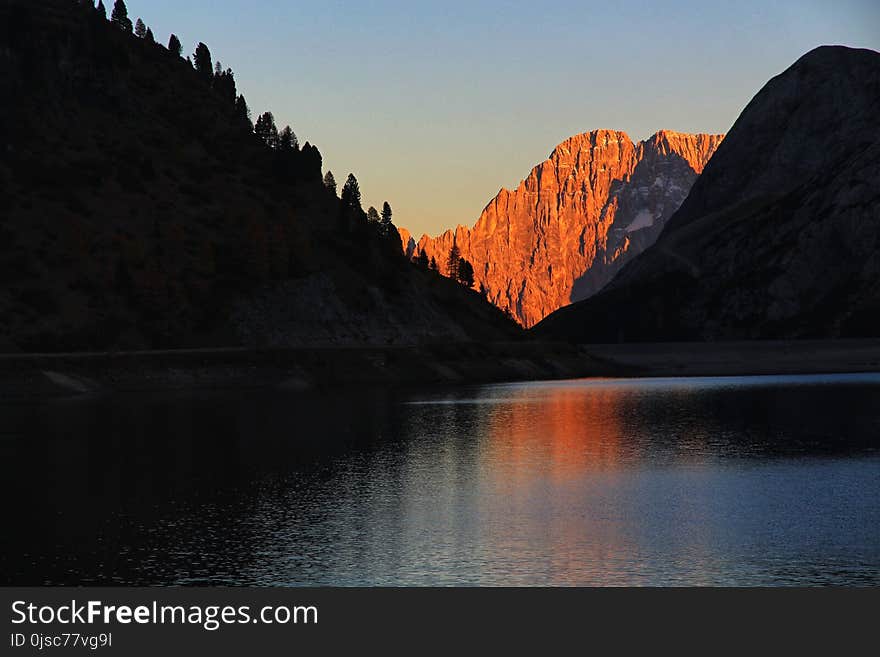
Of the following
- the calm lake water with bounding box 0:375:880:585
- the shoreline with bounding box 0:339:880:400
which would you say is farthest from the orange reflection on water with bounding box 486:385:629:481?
the shoreline with bounding box 0:339:880:400

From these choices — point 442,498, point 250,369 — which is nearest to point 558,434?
point 442,498

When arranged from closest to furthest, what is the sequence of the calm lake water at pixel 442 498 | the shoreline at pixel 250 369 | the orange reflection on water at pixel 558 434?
the calm lake water at pixel 442 498 → the orange reflection on water at pixel 558 434 → the shoreline at pixel 250 369

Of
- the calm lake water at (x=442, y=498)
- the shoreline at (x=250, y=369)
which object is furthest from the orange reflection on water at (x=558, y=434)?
the shoreline at (x=250, y=369)

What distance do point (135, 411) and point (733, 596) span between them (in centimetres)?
8649

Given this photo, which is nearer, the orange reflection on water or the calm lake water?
the calm lake water

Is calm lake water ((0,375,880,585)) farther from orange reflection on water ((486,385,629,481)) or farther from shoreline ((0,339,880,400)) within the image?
shoreline ((0,339,880,400))

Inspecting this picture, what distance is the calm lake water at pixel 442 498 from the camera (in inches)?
1614

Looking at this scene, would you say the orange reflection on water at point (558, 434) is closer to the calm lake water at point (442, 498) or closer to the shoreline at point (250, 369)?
the calm lake water at point (442, 498)

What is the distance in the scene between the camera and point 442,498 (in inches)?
2250

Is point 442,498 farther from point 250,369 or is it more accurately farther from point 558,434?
point 250,369

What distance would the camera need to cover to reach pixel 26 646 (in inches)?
1314

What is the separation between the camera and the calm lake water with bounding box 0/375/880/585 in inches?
1614

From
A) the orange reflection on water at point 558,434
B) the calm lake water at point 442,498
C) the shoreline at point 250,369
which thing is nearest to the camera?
the calm lake water at point 442,498

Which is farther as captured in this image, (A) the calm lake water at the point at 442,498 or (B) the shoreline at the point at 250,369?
(B) the shoreline at the point at 250,369
